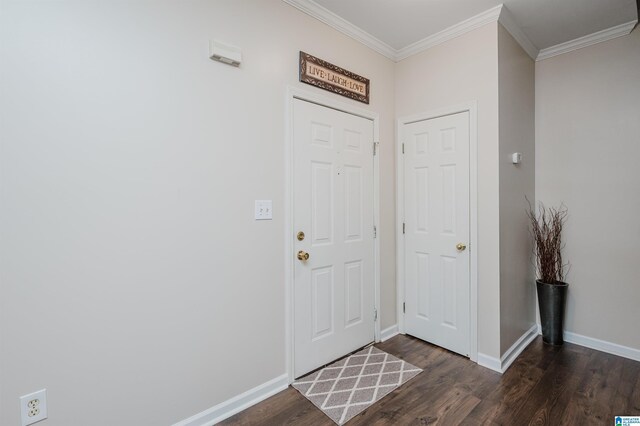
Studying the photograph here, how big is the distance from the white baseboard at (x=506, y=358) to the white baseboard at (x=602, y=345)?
1.45 feet

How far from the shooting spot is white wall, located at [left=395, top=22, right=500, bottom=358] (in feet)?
7.66

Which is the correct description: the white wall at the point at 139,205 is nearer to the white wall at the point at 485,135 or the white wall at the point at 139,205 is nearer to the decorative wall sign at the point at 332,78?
the decorative wall sign at the point at 332,78

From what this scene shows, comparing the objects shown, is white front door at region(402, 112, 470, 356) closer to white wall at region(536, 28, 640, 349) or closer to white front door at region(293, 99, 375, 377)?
white front door at region(293, 99, 375, 377)

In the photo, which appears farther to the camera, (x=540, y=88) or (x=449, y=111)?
(x=540, y=88)

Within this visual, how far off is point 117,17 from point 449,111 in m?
2.35

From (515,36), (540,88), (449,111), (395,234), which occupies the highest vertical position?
(515,36)

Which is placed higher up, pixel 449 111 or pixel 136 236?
pixel 449 111

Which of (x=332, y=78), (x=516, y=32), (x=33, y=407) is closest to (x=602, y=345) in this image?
(x=516, y=32)

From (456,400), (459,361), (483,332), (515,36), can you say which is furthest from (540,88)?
(456,400)

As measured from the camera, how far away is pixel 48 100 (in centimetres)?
128

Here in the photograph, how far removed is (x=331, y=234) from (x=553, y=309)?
2.16 metres

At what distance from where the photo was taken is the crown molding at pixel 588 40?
8.23ft

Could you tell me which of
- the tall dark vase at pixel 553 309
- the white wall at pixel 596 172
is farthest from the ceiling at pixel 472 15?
the tall dark vase at pixel 553 309

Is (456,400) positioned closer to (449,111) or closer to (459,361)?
(459,361)
